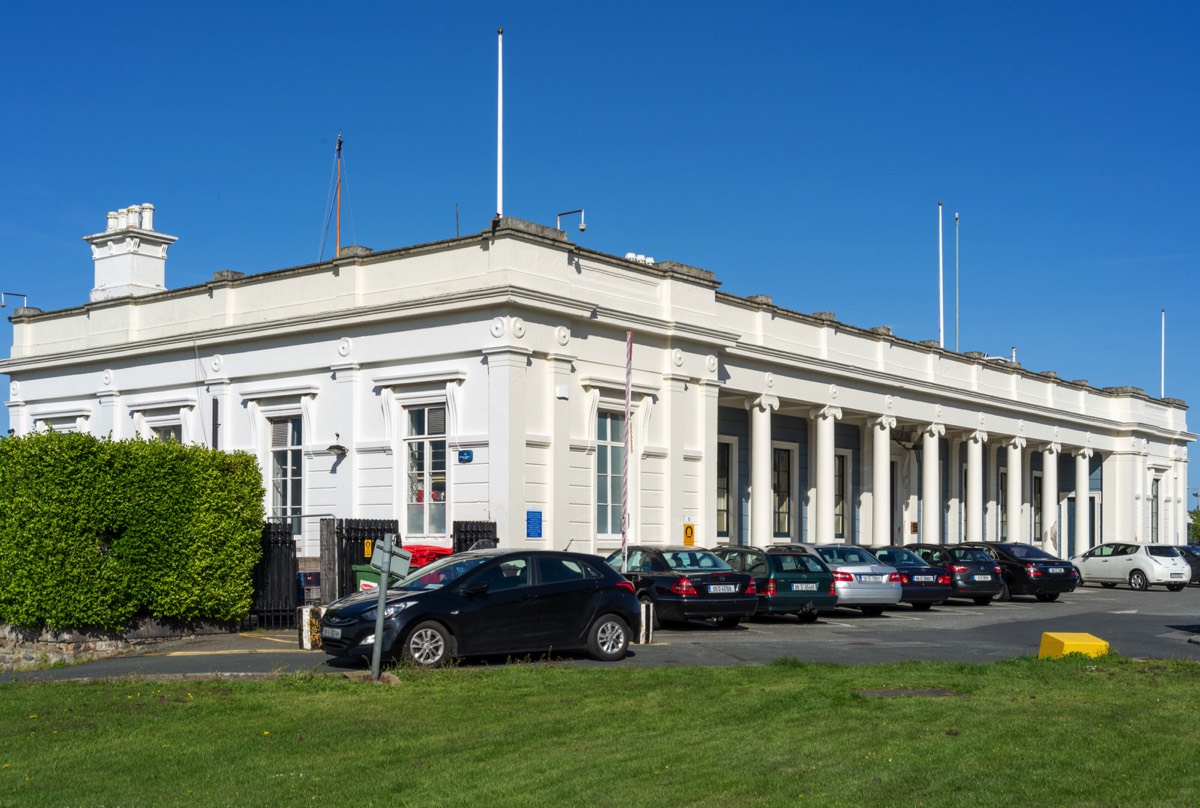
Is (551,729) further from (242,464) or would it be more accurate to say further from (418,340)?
(418,340)

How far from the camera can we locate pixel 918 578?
96.5 feet

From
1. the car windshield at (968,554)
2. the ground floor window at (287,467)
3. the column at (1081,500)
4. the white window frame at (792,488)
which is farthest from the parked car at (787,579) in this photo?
the column at (1081,500)

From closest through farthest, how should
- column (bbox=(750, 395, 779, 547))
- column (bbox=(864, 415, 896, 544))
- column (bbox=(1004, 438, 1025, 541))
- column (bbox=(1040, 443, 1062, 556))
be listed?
column (bbox=(750, 395, 779, 547)) < column (bbox=(864, 415, 896, 544)) < column (bbox=(1004, 438, 1025, 541)) < column (bbox=(1040, 443, 1062, 556))

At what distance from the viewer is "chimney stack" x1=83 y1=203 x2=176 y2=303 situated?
120ft

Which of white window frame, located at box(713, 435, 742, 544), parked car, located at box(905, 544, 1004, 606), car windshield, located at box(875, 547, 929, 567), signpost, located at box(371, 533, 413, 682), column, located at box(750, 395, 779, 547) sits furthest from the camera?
white window frame, located at box(713, 435, 742, 544)

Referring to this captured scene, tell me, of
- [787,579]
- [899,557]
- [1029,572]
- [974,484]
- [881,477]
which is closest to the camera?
[787,579]

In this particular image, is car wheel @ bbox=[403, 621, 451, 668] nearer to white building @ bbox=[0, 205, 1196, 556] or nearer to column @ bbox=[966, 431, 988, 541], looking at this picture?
white building @ bbox=[0, 205, 1196, 556]

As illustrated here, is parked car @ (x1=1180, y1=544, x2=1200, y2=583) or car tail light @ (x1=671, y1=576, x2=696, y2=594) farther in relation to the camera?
parked car @ (x1=1180, y1=544, x2=1200, y2=583)

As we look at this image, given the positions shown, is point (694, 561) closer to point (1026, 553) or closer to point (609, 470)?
point (609, 470)

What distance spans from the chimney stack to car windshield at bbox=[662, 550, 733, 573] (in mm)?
18565

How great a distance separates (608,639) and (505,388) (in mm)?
9316

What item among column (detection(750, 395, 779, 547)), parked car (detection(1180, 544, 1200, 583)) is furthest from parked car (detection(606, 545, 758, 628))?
parked car (detection(1180, 544, 1200, 583))

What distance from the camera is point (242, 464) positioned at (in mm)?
22719

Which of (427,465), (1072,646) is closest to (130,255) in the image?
(427,465)
